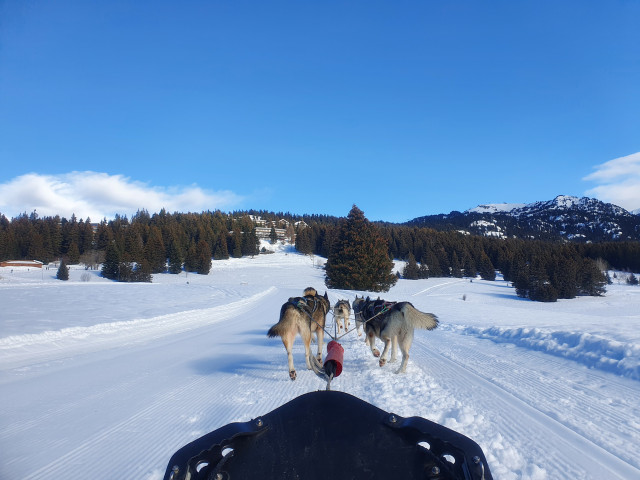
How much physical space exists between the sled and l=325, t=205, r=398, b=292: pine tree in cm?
2982

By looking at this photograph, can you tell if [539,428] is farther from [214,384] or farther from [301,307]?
[214,384]

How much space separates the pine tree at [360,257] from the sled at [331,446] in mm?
29822

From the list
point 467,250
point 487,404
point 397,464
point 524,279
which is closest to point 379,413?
point 397,464

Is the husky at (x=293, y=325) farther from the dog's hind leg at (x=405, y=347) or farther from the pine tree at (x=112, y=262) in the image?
the pine tree at (x=112, y=262)

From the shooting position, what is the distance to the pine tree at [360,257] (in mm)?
31547

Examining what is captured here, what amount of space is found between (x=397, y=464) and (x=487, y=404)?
143 inches

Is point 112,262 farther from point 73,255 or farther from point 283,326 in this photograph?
point 283,326

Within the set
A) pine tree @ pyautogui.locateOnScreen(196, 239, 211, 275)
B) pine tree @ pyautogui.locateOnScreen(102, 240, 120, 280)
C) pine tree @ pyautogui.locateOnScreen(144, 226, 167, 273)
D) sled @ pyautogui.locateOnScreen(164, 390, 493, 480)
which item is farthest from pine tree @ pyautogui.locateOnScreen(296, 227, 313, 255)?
sled @ pyautogui.locateOnScreen(164, 390, 493, 480)

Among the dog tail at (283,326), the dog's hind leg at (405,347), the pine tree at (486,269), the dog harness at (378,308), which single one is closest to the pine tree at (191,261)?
the pine tree at (486,269)

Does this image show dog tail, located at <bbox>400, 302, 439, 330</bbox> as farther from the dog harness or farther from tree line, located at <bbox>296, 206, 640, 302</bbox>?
tree line, located at <bbox>296, 206, 640, 302</bbox>

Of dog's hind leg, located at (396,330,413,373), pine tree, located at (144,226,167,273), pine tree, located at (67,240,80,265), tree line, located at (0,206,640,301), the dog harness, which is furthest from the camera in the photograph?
pine tree, located at (67,240,80,265)

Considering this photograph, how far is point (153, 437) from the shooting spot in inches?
139

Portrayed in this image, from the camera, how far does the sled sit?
136 centimetres

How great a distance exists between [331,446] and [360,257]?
30377mm
